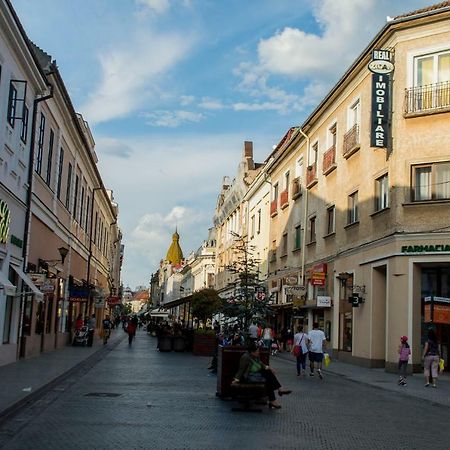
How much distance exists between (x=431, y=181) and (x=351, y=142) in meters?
5.53

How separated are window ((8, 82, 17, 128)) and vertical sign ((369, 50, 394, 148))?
12164 millimetres

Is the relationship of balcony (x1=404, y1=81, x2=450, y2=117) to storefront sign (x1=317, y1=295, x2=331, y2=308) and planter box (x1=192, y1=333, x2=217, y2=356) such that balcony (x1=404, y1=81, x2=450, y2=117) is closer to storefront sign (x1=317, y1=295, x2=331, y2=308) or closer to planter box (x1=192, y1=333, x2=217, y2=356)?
storefront sign (x1=317, y1=295, x2=331, y2=308)

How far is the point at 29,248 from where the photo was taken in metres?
23.5

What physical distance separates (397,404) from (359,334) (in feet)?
38.6

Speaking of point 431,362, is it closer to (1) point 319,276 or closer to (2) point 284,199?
(1) point 319,276

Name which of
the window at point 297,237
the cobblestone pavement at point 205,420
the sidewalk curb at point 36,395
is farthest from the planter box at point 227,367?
the window at point 297,237

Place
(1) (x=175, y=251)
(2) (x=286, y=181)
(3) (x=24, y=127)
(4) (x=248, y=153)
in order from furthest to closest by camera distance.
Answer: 1. (1) (x=175, y=251)
2. (4) (x=248, y=153)
3. (2) (x=286, y=181)
4. (3) (x=24, y=127)

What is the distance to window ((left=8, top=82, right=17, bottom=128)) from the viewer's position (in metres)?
19.6

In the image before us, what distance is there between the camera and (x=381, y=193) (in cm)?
2503

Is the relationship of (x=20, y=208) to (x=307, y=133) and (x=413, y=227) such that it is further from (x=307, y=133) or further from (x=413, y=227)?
(x=307, y=133)

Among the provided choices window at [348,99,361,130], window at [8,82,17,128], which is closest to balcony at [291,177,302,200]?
window at [348,99,361,130]

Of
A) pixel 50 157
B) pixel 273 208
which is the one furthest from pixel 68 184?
pixel 273 208

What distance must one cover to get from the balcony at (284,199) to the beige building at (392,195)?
9357mm

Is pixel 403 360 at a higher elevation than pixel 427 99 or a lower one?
lower
